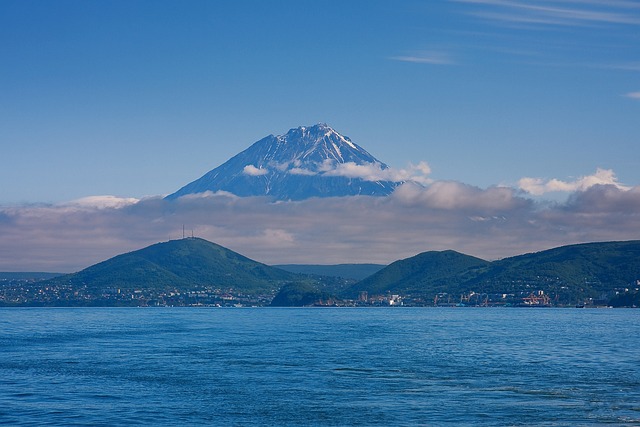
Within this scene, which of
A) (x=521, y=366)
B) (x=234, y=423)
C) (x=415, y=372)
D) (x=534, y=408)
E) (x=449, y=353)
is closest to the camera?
(x=234, y=423)

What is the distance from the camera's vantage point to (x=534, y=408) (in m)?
65.8

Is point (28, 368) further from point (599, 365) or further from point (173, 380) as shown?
point (599, 365)

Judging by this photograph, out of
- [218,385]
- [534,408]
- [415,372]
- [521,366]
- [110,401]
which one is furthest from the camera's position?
[521,366]

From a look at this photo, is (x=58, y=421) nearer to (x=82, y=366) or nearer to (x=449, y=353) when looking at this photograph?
(x=82, y=366)

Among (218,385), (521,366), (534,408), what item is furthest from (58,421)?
(521,366)

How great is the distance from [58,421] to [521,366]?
53.6 metres

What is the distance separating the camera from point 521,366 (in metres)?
96.4

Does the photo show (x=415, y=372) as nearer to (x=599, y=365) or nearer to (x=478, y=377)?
(x=478, y=377)

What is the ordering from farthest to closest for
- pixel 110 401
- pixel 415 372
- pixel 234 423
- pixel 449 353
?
pixel 449 353
pixel 415 372
pixel 110 401
pixel 234 423

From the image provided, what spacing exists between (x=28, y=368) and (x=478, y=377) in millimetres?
48640

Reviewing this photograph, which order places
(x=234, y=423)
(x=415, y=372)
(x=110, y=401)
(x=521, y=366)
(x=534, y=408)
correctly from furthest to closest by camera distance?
1. (x=521, y=366)
2. (x=415, y=372)
3. (x=110, y=401)
4. (x=534, y=408)
5. (x=234, y=423)

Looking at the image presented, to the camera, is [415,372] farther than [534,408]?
Yes

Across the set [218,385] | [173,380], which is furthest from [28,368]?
[218,385]

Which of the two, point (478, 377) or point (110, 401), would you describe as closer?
point (110, 401)
